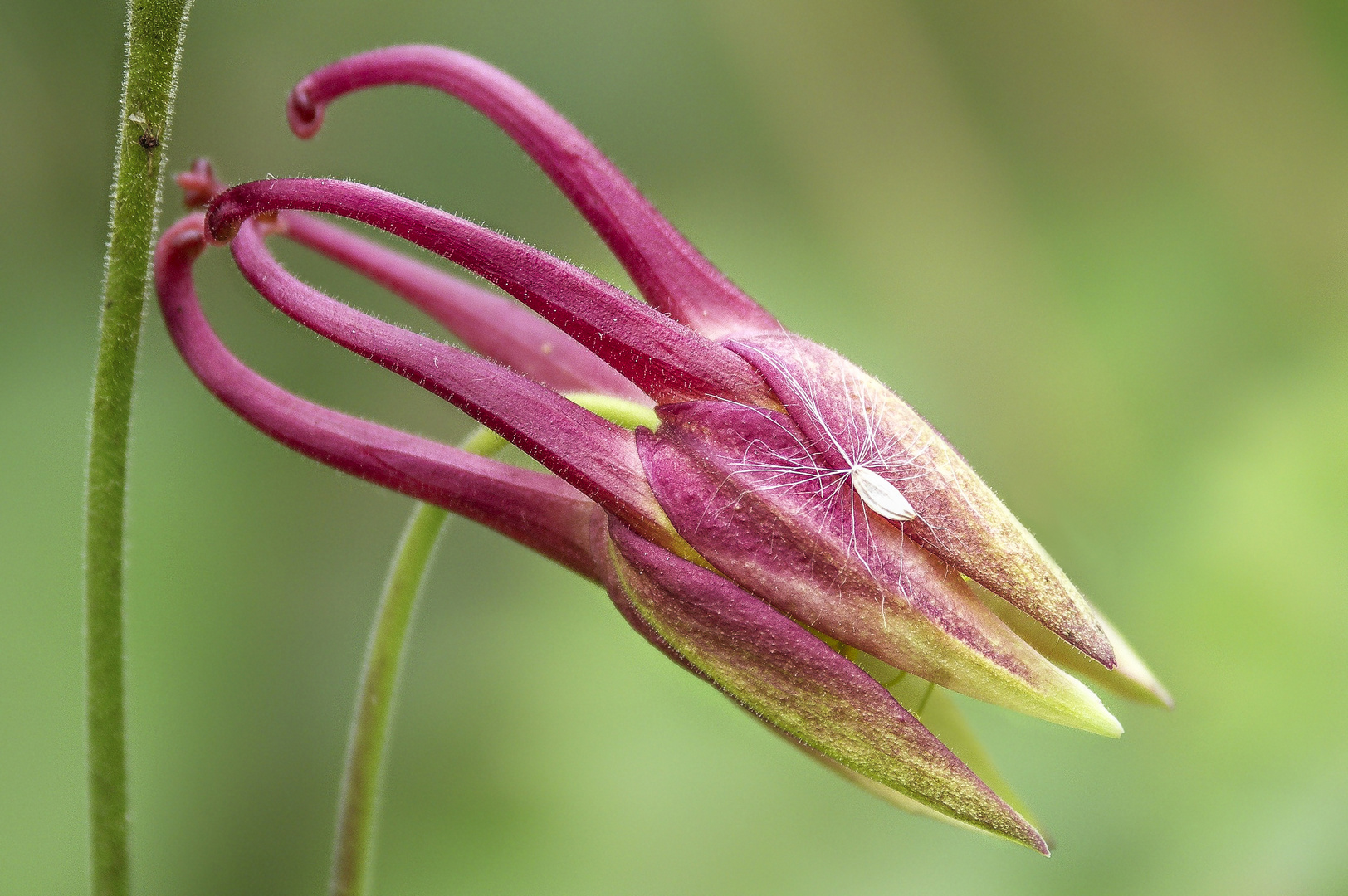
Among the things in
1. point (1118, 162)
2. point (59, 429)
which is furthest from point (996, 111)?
point (59, 429)

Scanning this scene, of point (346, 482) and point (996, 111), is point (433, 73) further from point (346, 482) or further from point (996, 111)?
point (996, 111)

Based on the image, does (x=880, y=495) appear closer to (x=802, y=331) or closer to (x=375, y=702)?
(x=375, y=702)

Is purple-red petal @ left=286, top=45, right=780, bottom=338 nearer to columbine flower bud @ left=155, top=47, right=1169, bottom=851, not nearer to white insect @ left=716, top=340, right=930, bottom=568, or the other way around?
columbine flower bud @ left=155, top=47, right=1169, bottom=851

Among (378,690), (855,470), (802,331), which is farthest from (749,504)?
(802,331)

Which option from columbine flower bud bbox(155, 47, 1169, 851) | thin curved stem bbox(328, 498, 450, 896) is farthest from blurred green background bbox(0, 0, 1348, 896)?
columbine flower bud bbox(155, 47, 1169, 851)

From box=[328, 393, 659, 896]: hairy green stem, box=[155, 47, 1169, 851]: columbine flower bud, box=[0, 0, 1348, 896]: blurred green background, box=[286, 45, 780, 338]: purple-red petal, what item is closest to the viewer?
box=[155, 47, 1169, 851]: columbine flower bud

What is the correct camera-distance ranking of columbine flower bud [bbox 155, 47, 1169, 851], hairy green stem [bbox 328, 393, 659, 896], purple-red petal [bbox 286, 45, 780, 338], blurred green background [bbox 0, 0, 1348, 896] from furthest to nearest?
blurred green background [bbox 0, 0, 1348, 896], hairy green stem [bbox 328, 393, 659, 896], purple-red petal [bbox 286, 45, 780, 338], columbine flower bud [bbox 155, 47, 1169, 851]
